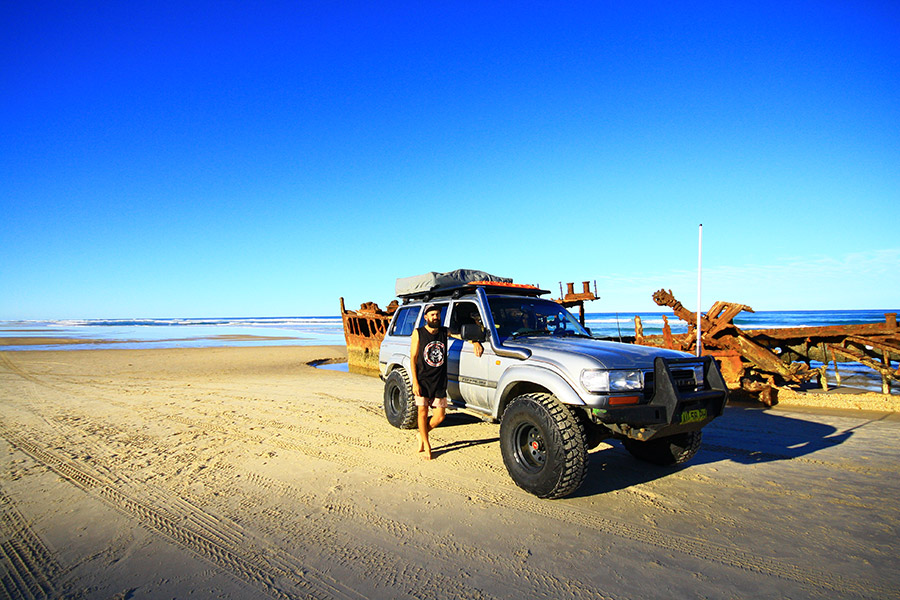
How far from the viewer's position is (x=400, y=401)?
274 inches

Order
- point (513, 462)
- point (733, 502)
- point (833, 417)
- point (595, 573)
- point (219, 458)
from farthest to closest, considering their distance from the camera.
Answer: point (833, 417) → point (219, 458) → point (513, 462) → point (733, 502) → point (595, 573)

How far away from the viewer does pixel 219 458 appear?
18.0ft

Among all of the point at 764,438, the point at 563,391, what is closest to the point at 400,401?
the point at 563,391

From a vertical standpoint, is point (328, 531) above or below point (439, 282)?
below

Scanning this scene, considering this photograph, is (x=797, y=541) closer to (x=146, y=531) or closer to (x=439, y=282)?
(x=146, y=531)

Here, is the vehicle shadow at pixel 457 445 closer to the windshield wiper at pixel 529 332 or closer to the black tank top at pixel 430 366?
the black tank top at pixel 430 366

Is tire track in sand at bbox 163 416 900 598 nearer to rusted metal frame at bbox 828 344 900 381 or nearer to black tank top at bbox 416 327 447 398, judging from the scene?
black tank top at bbox 416 327 447 398

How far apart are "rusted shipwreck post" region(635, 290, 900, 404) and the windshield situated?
225 inches

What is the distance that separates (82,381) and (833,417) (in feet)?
55.4

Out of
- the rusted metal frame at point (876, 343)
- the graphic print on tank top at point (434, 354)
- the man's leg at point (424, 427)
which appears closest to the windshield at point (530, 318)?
the graphic print on tank top at point (434, 354)

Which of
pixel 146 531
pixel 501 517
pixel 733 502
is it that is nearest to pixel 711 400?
pixel 733 502

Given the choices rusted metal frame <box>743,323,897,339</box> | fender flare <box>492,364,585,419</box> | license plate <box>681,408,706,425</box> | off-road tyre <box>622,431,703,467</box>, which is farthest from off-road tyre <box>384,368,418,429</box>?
rusted metal frame <box>743,323,897,339</box>

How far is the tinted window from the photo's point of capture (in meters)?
7.33

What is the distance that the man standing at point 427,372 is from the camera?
18.3ft
